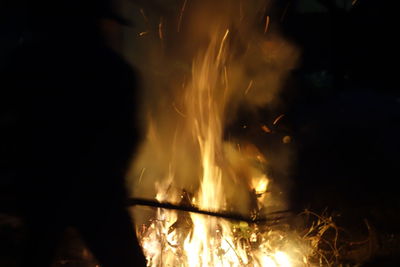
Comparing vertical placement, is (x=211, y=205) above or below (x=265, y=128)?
below

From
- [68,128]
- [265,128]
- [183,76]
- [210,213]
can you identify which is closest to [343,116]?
[265,128]

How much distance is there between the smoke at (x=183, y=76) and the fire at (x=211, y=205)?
21mm

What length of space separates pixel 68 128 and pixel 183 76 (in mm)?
1711

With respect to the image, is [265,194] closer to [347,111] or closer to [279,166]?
[279,166]

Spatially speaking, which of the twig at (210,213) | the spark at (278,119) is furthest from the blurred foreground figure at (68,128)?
the spark at (278,119)

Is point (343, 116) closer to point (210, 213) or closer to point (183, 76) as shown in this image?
point (183, 76)

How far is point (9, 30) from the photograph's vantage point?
14.3ft

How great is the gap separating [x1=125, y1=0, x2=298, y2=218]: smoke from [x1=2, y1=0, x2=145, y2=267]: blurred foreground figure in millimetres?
1096

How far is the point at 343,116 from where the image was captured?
9445 millimetres

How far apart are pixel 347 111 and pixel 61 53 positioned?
8918 mm

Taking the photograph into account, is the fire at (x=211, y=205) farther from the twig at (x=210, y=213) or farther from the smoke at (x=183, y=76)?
the twig at (x=210, y=213)

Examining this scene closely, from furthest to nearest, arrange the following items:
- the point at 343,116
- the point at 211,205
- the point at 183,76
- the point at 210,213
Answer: the point at 343,116, the point at 183,76, the point at 211,205, the point at 210,213

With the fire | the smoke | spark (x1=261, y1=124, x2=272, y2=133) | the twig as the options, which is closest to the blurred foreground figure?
the twig

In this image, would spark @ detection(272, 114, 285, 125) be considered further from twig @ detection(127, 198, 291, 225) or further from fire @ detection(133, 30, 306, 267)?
twig @ detection(127, 198, 291, 225)
